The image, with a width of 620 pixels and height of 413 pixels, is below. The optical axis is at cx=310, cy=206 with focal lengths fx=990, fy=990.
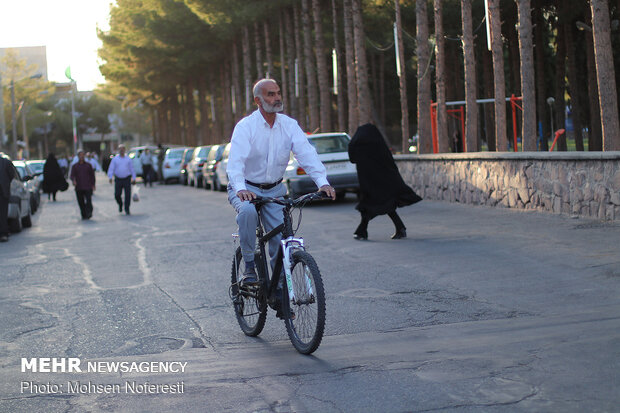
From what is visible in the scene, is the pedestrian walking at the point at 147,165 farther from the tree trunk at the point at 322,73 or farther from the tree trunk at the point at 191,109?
the tree trunk at the point at 191,109

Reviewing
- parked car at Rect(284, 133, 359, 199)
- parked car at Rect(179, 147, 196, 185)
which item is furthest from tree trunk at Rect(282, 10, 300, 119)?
parked car at Rect(284, 133, 359, 199)

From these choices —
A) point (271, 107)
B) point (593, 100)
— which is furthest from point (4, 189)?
point (593, 100)

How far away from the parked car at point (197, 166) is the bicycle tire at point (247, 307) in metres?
33.4

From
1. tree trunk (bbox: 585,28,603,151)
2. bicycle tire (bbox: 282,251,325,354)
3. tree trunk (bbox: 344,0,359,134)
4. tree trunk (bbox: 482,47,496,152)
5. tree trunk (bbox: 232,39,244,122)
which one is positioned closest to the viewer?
bicycle tire (bbox: 282,251,325,354)

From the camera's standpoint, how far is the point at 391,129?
7588 cm

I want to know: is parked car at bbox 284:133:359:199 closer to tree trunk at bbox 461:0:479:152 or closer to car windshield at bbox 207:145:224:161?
tree trunk at bbox 461:0:479:152

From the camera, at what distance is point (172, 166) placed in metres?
48.8

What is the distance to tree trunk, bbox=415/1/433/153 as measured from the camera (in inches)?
1120

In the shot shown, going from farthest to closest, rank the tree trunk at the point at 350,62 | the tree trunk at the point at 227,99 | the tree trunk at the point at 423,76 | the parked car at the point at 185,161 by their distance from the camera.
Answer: the tree trunk at the point at 227,99 → the parked car at the point at 185,161 → the tree trunk at the point at 350,62 → the tree trunk at the point at 423,76

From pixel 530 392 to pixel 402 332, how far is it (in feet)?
6.47

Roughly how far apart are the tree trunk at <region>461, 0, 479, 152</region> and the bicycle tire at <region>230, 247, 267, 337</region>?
18620mm

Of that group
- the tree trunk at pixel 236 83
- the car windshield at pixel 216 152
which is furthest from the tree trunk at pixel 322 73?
the tree trunk at pixel 236 83

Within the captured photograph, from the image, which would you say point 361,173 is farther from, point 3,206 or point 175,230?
point 3,206

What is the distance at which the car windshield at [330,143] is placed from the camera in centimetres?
2367
